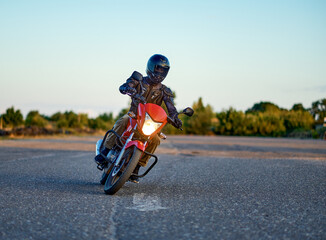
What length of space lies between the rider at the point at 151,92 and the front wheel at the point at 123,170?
0.47 metres

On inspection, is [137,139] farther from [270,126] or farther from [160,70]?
[270,126]

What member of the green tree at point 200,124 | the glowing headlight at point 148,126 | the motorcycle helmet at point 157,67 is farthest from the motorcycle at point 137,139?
the green tree at point 200,124

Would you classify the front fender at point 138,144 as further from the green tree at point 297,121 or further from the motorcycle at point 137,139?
the green tree at point 297,121

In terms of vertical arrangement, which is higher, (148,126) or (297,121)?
(297,121)

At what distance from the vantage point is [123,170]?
16.1ft

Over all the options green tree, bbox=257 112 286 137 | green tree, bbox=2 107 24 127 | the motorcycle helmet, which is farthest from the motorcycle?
green tree, bbox=257 112 286 137

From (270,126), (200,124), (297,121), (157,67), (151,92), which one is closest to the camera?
(157,67)

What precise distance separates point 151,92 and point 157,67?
1.23ft

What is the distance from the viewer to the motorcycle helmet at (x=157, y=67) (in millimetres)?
5383

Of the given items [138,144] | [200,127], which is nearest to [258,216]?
[138,144]

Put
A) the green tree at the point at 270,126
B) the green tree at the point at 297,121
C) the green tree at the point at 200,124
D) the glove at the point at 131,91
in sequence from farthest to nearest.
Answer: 1. the green tree at the point at 200,124
2. the green tree at the point at 297,121
3. the green tree at the point at 270,126
4. the glove at the point at 131,91

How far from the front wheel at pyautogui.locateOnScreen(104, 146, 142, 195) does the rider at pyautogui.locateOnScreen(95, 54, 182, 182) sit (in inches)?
18.3

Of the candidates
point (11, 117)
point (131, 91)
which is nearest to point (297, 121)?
point (11, 117)

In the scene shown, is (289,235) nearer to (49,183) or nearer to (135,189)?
(135,189)
